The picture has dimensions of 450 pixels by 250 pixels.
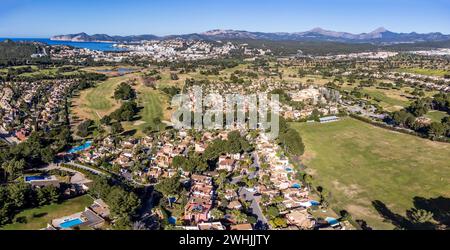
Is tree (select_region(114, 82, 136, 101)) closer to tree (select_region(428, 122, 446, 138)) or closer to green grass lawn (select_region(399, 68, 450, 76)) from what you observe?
tree (select_region(428, 122, 446, 138))

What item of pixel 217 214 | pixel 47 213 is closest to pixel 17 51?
pixel 47 213

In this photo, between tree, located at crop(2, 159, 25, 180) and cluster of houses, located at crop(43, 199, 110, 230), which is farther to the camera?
tree, located at crop(2, 159, 25, 180)

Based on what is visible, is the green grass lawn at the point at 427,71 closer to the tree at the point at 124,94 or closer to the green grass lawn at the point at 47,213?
the tree at the point at 124,94

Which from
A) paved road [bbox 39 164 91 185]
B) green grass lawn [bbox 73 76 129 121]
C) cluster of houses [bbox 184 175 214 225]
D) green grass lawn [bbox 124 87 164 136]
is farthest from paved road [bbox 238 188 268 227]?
green grass lawn [bbox 73 76 129 121]

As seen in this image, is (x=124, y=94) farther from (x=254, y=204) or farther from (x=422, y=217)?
(x=422, y=217)

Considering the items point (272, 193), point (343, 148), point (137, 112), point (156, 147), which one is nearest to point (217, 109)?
point (137, 112)
